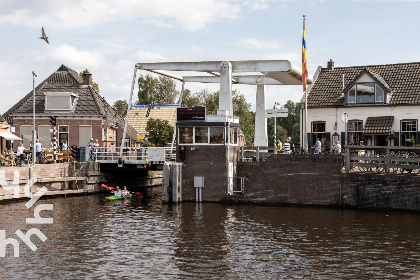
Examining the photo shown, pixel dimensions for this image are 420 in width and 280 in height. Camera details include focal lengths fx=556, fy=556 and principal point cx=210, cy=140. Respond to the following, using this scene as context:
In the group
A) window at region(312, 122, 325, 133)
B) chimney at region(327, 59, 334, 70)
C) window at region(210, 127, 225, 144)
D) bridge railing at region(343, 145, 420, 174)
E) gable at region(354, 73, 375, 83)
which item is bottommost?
bridge railing at region(343, 145, 420, 174)

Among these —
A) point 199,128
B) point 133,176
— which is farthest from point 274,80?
point 133,176

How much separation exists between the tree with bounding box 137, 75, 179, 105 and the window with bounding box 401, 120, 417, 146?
41961 millimetres

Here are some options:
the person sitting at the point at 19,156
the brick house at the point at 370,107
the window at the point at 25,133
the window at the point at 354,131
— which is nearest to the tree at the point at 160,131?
the window at the point at 25,133

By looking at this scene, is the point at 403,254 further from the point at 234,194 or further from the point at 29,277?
the point at 234,194

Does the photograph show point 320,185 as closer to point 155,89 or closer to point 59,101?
point 59,101

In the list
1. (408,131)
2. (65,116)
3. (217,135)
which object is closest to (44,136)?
(65,116)

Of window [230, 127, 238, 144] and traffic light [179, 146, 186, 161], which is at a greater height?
window [230, 127, 238, 144]

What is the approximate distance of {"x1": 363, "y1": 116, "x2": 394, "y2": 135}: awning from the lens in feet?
113

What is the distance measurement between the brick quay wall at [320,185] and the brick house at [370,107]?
7.93 metres

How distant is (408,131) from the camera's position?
34.4m

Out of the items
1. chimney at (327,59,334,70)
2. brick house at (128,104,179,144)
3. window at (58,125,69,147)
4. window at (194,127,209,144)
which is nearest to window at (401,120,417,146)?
chimney at (327,59,334,70)

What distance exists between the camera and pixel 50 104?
4388 centimetres

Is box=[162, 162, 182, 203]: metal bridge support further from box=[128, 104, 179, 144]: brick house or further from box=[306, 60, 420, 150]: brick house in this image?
box=[128, 104, 179, 144]: brick house

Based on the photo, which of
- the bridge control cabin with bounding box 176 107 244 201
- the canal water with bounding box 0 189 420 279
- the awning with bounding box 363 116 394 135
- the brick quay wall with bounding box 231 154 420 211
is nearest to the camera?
the canal water with bounding box 0 189 420 279
